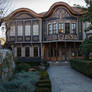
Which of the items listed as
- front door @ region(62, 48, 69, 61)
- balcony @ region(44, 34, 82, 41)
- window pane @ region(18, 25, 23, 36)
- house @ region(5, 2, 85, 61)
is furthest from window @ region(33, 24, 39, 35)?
front door @ region(62, 48, 69, 61)

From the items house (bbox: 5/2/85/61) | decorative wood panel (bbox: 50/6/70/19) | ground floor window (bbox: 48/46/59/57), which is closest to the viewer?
house (bbox: 5/2/85/61)

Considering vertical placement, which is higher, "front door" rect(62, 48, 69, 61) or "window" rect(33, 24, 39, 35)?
"window" rect(33, 24, 39, 35)

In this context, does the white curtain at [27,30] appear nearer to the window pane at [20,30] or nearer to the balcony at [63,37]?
the window pane at [20,30]

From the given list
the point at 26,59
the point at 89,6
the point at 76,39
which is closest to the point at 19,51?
the point at 26,59

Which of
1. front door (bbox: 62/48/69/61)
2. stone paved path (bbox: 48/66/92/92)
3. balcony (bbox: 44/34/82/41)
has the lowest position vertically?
stone paved path (bbox: 48/66/92/92)

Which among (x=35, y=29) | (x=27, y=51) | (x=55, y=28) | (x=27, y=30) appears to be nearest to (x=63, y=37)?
(x=55, y=28)

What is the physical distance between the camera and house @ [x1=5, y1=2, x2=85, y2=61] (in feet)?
80.1

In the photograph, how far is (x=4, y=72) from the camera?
801 centimetres

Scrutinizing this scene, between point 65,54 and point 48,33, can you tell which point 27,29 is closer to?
point 48,33

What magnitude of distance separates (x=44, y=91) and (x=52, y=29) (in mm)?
18525

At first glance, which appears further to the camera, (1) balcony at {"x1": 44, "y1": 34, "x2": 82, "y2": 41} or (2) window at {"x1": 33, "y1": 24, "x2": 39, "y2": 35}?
(2) window at {"x1": 33, "y1": 24, "x2": 39, "y2": 35}

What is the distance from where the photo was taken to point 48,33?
2530 centimetres

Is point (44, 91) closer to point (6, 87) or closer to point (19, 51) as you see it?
point (6, 87)

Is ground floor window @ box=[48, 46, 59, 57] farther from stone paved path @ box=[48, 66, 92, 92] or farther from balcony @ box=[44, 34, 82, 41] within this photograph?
stone paved path @ box=[48, 66, 92, 92]
